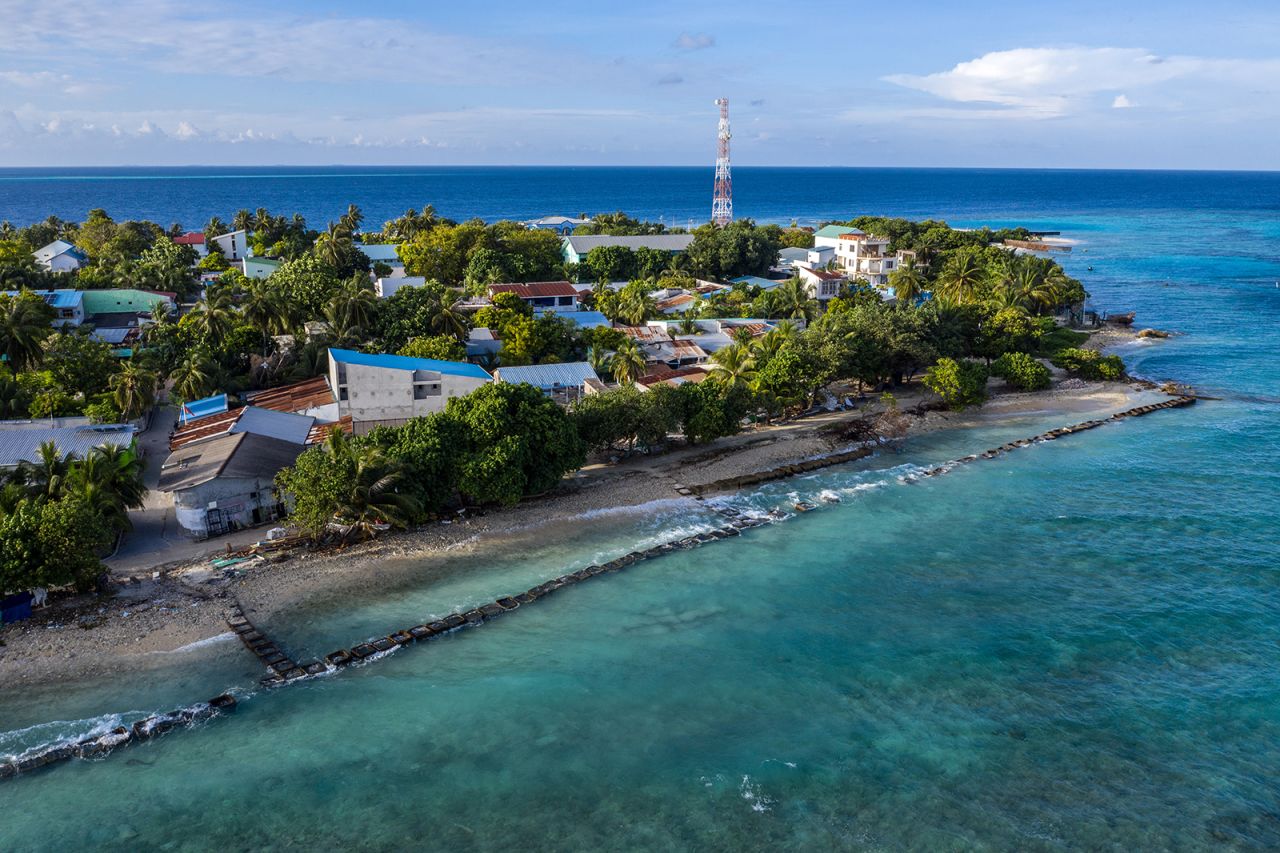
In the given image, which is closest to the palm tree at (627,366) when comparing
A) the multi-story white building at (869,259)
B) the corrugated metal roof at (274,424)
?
the corrugated metal roof at (274,424)

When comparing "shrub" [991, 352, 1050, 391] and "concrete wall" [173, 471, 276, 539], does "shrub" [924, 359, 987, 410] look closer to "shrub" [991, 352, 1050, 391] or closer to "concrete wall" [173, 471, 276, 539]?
"shrub" [991, 352, 1050, 391]

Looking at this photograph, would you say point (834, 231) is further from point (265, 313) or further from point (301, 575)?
point (301, 575)

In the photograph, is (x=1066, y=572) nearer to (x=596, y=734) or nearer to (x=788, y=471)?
(x=788, y=471)

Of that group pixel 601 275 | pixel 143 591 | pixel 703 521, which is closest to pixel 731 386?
pixel 703 521

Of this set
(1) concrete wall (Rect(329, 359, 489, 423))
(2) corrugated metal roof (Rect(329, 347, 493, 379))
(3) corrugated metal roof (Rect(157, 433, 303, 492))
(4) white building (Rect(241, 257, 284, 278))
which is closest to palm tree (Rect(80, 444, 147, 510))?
(3) corrugated metal roof (Rect(157, 433, 303, 492))

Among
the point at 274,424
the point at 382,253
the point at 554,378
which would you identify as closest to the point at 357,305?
the point at 554,378

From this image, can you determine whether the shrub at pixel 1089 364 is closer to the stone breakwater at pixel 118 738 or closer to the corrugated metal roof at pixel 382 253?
the stone breakwater at pixel 118 738
